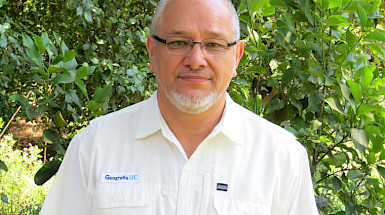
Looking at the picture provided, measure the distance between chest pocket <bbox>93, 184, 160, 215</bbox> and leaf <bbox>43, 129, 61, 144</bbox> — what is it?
62 cm

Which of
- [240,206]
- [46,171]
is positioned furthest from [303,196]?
[46,171]

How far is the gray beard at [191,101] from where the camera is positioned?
1930 mm

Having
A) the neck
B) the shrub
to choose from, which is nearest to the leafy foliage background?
the neck

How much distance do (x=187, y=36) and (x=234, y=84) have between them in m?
1.19

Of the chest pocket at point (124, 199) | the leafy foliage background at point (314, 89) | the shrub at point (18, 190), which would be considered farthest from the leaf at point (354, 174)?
the shrub at point (18, 190)

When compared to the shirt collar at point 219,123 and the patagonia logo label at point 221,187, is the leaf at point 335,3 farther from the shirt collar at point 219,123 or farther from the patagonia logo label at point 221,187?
the patagonia logo label at point 221,187

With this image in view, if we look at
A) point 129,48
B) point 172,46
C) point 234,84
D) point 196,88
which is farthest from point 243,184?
point 129,48

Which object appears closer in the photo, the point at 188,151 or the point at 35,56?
the point at 188,151

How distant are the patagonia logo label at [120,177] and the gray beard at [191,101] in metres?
0.30

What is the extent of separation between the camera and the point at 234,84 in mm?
3082

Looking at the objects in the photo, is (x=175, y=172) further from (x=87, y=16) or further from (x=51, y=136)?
(x=87, y=16)

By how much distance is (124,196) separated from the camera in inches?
76.7

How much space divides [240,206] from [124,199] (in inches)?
16.6

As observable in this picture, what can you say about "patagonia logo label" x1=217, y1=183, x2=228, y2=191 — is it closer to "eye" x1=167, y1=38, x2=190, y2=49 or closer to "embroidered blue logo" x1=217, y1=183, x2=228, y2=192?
"embroidered blue logo" x1=217, y1=183, x2=228, y2=192
